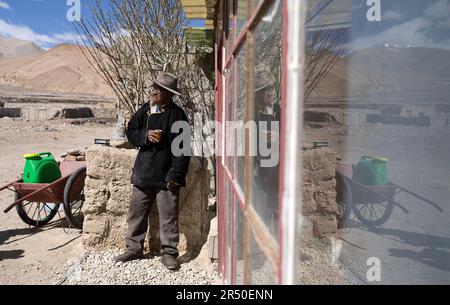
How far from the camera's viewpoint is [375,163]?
14.9 feet

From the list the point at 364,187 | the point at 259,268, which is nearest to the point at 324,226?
the point at 364,187

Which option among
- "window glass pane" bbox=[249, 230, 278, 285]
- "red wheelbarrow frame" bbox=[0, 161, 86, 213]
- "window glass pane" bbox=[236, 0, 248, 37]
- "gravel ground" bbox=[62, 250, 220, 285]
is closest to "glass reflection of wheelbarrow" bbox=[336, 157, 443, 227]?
"gravel ground" bbox=[62, 250, 220, 285]

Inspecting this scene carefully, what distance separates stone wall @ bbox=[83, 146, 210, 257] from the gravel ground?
11.0 inches

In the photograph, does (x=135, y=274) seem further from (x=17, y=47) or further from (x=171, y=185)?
(x=17, y=47)

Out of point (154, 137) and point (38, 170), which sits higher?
point (154, 137)

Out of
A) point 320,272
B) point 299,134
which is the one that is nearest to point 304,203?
point 320,272

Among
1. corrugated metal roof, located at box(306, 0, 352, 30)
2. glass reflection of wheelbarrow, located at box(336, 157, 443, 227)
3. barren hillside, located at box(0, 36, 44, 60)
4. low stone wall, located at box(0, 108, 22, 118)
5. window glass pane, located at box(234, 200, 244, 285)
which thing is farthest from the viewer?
barren hillside, located at box(0, 36, 44, 60)

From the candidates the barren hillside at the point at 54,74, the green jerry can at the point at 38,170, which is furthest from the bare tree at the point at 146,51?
the barren hillside at the point at 54,74

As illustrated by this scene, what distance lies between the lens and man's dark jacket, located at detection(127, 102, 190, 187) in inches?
142

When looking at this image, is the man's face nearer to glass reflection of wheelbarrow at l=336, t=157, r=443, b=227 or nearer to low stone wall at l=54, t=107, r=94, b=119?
glass reflection of wheelbarrow at l=336, t=157, r=443, b=227

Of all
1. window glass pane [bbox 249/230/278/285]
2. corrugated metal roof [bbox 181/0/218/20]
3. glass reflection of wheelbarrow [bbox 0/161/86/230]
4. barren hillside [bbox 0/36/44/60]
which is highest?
barren hillside [bbox 0/36/44/60]

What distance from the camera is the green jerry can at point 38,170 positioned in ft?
16.2

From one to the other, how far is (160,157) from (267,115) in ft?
6.59
